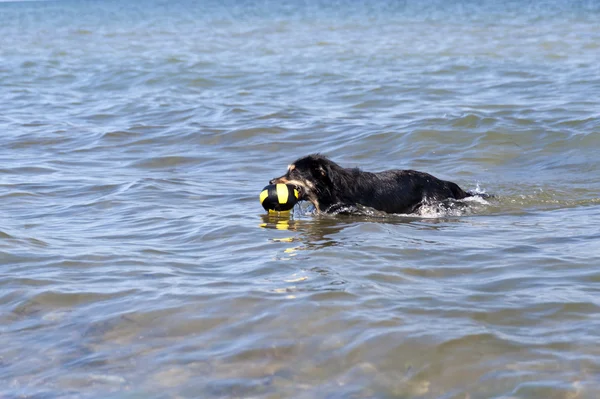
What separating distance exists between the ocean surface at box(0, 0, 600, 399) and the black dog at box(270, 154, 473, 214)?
16cm

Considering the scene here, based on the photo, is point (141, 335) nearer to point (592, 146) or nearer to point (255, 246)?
point (255, 246)

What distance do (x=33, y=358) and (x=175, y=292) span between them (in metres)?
1.19

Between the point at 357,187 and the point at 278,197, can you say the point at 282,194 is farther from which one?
the point at 357,187

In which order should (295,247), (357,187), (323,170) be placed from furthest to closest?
(357,187) < (323,170) < (295,247)

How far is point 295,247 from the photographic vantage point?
686cm

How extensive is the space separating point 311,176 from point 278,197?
0.46m

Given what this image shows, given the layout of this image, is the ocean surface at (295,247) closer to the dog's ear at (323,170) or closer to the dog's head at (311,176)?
the dog's head at (311,176)

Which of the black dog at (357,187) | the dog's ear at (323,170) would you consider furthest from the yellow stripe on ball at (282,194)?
the dog's ear at (323,170)

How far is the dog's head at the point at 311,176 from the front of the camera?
7.86 meters

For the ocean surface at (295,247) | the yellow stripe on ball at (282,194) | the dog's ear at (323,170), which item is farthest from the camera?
the dog's ear at (323,170)

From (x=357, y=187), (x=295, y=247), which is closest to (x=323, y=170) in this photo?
(x=357, y=187)

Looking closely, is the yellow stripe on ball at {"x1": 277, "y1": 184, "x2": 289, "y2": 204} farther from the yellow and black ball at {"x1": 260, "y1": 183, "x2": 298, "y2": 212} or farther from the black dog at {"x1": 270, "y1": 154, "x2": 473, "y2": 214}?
the black dog at {"x1": 270, "y1": 154, "x2": 473, "y2": 214}

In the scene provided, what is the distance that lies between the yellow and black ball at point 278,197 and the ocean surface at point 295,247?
202 mm

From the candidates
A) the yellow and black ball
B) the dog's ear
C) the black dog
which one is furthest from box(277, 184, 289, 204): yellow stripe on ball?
the dog's ear
